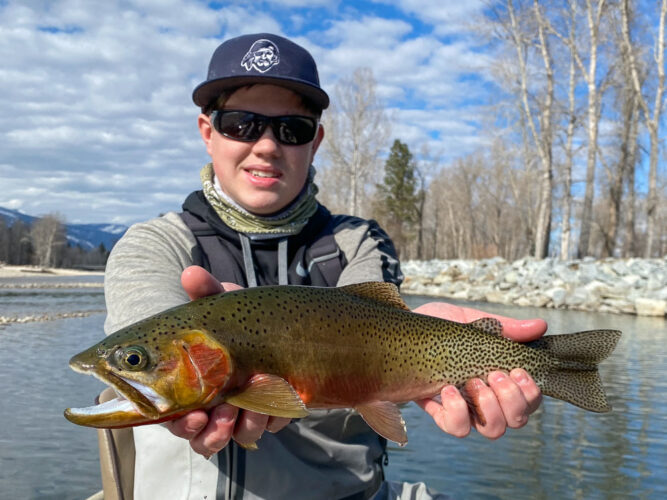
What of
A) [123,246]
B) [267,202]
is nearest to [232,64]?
[267,202]

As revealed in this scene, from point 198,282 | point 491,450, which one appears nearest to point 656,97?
point 491,450

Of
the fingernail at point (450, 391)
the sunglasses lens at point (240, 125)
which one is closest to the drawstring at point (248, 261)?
the sunglasses lens at point (240, 125)

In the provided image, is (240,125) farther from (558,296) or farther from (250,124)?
(558,296)

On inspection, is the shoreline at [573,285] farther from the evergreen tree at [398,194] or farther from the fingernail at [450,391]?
the evergreen tree at [398,194]

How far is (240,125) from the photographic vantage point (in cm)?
296

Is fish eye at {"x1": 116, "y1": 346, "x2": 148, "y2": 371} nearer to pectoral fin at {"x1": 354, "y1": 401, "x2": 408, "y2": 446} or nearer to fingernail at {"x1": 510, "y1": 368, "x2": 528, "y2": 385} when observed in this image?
pectoral fin at {"x1": 354, "y1": 401, "x2": 408, "y2": 446}

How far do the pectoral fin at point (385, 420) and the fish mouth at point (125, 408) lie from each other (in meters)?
0.77

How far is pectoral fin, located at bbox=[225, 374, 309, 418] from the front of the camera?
1.87 meters

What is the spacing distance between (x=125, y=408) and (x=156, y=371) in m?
0.14

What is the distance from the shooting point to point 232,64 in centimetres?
286

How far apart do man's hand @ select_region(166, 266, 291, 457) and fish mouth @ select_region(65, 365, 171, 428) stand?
0.12 m

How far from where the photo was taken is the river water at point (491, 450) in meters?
5.18

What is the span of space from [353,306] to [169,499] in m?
1.14

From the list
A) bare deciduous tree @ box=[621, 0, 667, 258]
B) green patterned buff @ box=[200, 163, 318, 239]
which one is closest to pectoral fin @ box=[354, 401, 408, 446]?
green patterned buff @ box=[200, 163, 318, 239]
